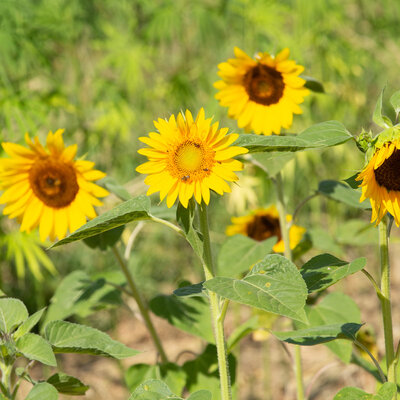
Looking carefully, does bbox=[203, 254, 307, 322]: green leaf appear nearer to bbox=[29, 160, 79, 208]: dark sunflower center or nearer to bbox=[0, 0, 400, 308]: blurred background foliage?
bbox=[29, 160, 79, 208]: dark sunflower center

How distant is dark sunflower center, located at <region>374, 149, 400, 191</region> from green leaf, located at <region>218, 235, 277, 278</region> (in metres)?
0.29

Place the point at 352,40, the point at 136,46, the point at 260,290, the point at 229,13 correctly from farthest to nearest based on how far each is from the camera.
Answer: the point at 352,40
the point at 136,46
the point at 229,13
the point at 260,290

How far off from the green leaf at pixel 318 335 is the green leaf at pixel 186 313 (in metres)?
0.24

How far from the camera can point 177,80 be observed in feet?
5.67

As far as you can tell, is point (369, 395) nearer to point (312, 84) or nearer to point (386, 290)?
point (386, 290)

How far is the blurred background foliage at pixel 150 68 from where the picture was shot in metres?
1.49

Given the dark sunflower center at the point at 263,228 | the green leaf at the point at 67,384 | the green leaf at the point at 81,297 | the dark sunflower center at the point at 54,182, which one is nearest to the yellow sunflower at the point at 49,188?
the dark sunflower center at the point at 54,182

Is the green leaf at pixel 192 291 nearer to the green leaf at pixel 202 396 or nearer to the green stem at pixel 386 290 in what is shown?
the green leaf at pixel 202 396

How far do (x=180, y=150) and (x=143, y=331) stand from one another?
5.73ft

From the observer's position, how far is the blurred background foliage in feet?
4.89

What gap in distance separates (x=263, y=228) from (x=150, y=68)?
0.85 metres

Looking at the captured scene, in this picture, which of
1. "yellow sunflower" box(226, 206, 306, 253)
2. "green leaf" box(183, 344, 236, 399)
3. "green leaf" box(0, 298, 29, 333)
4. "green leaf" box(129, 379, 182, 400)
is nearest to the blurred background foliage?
"yellow sunflower" box(226, 206, 306, 253)

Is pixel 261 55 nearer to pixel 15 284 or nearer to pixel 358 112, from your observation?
pixel 358 112

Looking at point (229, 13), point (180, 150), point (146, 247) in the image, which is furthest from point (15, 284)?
point (180, 150)
